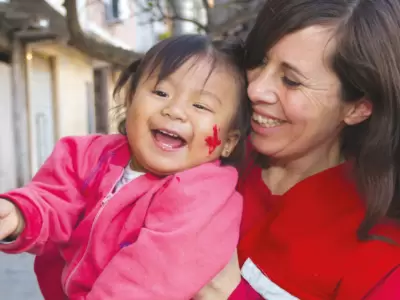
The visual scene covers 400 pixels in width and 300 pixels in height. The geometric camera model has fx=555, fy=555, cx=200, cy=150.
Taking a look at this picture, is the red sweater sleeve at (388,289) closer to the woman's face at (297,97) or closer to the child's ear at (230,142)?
the woman's face at (297,97)

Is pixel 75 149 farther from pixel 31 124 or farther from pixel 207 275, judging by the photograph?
pixel 31 124

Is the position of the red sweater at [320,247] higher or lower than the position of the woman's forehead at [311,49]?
lower

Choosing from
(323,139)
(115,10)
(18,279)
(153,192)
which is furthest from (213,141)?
(115,10)

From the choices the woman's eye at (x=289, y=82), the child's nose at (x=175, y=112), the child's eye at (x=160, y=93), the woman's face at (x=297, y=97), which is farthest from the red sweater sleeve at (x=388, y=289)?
the child's eye at (x=160, y=93)

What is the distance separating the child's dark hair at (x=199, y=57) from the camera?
1.73 m

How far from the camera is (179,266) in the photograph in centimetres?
153

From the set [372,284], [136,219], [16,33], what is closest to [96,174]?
[136,219]

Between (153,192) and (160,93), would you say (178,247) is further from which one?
(160,93)

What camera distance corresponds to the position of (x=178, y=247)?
1.54m

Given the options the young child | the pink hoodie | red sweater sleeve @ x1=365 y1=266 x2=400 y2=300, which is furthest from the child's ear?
red sweater sleeve @ x1=365 y1=266 x2=400 y2=300

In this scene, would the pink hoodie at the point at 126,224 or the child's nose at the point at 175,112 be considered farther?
the child's nose at the point at 175,112

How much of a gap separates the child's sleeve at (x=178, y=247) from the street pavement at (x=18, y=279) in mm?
3153

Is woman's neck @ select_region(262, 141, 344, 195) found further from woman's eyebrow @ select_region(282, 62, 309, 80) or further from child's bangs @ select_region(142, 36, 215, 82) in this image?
child's bangs @ select_region(142, 36, 215, 82)

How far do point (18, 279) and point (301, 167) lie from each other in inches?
148
